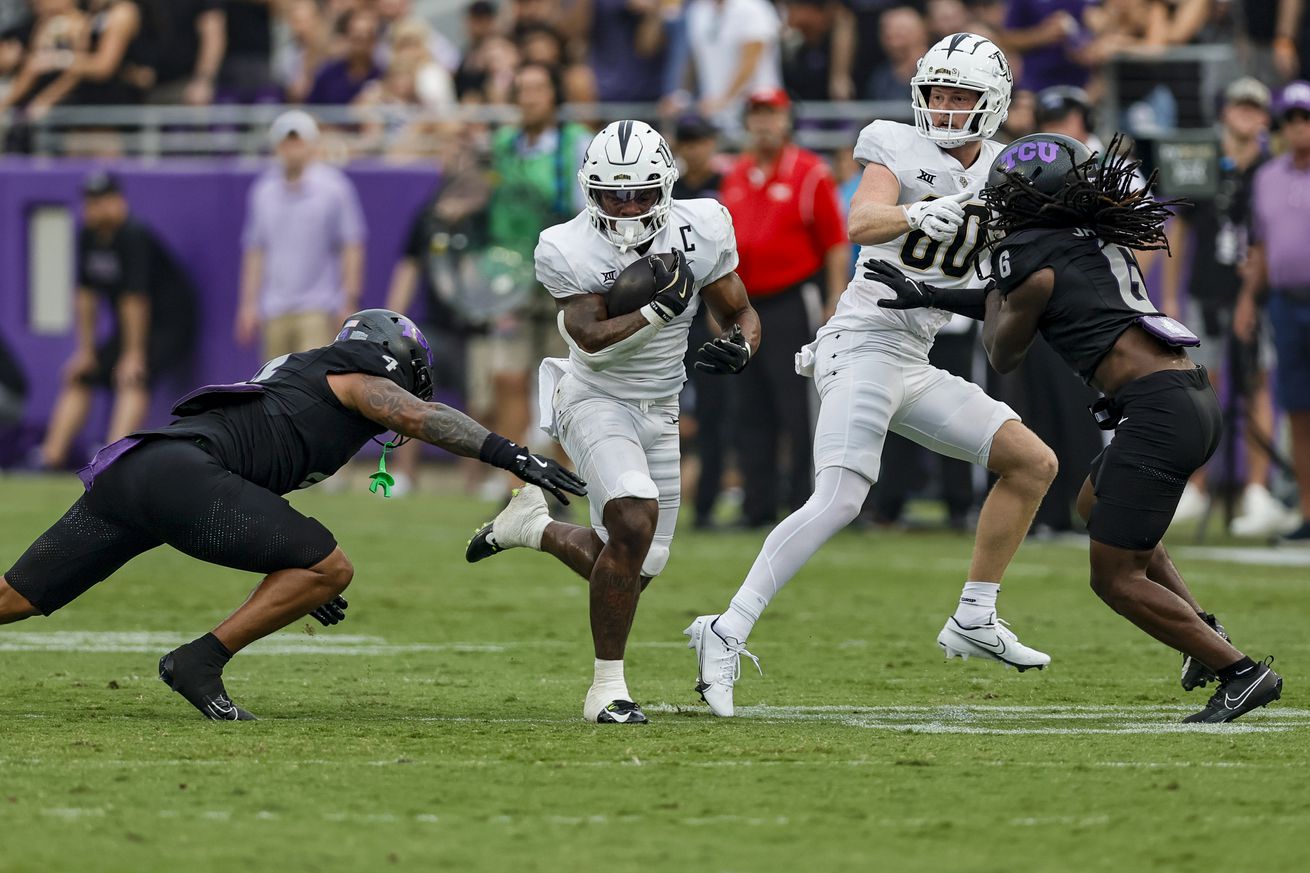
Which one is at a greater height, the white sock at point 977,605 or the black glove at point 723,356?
the black glove at point 723,356

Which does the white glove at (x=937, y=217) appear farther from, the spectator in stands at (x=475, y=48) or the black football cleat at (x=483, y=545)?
the spectator in stands at (x=475, y=48)

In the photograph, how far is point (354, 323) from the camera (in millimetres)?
6605

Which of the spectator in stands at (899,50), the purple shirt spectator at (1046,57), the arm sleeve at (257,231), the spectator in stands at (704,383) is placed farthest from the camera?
the arm sleeve at (257,231)

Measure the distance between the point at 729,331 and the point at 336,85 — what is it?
10539mm

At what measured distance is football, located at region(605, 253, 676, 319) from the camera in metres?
6.43

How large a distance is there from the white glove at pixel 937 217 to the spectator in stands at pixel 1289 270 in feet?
16.4

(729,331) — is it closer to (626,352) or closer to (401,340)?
(626,352)

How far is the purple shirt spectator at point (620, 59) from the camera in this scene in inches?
617

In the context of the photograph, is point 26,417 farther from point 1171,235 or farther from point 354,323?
point 354,323

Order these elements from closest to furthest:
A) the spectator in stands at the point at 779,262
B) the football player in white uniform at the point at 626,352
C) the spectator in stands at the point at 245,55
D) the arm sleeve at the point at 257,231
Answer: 1. the football player in white uniform at the point at 626,352
2. the spectator in stands at the point at 779,262
3. the arm sleeve at the point at 257,231
4. the spectator in stands at the point at 245,55

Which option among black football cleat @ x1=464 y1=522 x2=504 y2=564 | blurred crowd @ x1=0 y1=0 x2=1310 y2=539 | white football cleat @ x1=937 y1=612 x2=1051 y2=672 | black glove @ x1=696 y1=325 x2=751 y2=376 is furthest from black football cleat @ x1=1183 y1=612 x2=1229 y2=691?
blurred crowd @ x1=0 y1=0 x2=1310 y2=539

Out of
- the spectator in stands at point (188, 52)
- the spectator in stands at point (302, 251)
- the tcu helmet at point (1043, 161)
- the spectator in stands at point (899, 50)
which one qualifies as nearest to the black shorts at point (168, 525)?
the tcu helmet at point (1043, 161)

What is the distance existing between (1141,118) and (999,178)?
7.21 meters

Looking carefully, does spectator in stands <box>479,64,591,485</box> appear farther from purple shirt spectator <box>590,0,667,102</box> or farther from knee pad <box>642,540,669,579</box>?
knee pad <box>642,540,669,579</box>
